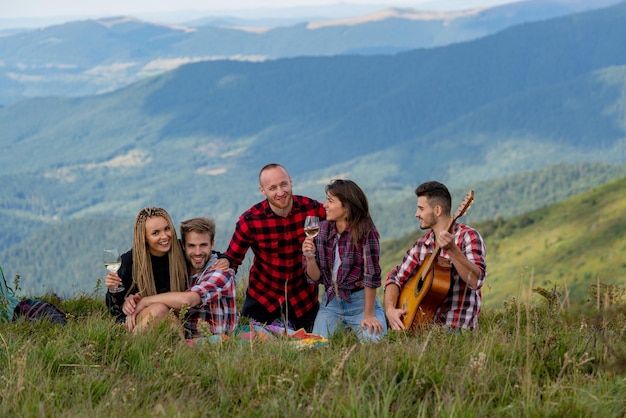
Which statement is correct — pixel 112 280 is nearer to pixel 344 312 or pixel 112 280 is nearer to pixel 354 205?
pixel 354 205

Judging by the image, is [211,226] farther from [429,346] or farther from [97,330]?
[429,346]

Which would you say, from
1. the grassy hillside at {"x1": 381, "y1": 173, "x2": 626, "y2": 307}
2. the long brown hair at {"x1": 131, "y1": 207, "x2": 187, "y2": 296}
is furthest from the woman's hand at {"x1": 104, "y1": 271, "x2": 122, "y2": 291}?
the grassy hillside at {"x1": 381, "y1": 173, "x2": 626, "y2": 307}

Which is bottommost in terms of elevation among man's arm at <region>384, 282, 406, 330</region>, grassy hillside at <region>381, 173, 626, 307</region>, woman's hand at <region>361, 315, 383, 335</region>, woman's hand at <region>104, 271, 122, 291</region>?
grassy hillside at <region>381, 173, 626, 307</region>

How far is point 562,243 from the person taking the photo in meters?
A: 109

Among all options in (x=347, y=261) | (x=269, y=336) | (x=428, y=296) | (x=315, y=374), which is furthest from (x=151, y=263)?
(x=315, y=374)

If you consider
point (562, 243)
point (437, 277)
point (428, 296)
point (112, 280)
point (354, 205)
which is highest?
point (354, 205)

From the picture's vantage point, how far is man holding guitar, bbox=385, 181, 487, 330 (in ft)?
24.8

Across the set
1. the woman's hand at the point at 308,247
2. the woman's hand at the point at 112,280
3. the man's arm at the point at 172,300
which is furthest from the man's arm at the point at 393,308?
the woman's hand at the point at 112,280

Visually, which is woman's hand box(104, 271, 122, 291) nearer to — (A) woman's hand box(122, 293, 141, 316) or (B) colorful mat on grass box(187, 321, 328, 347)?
(A) woman's hand box(122, 293, 141, 316)

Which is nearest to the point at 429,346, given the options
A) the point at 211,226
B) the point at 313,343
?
the point at 313,343

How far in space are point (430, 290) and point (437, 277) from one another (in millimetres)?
122

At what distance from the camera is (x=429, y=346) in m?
6.09

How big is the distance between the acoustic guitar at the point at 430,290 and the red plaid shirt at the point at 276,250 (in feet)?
5.71

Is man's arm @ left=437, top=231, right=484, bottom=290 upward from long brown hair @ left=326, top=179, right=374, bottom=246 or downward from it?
downward
